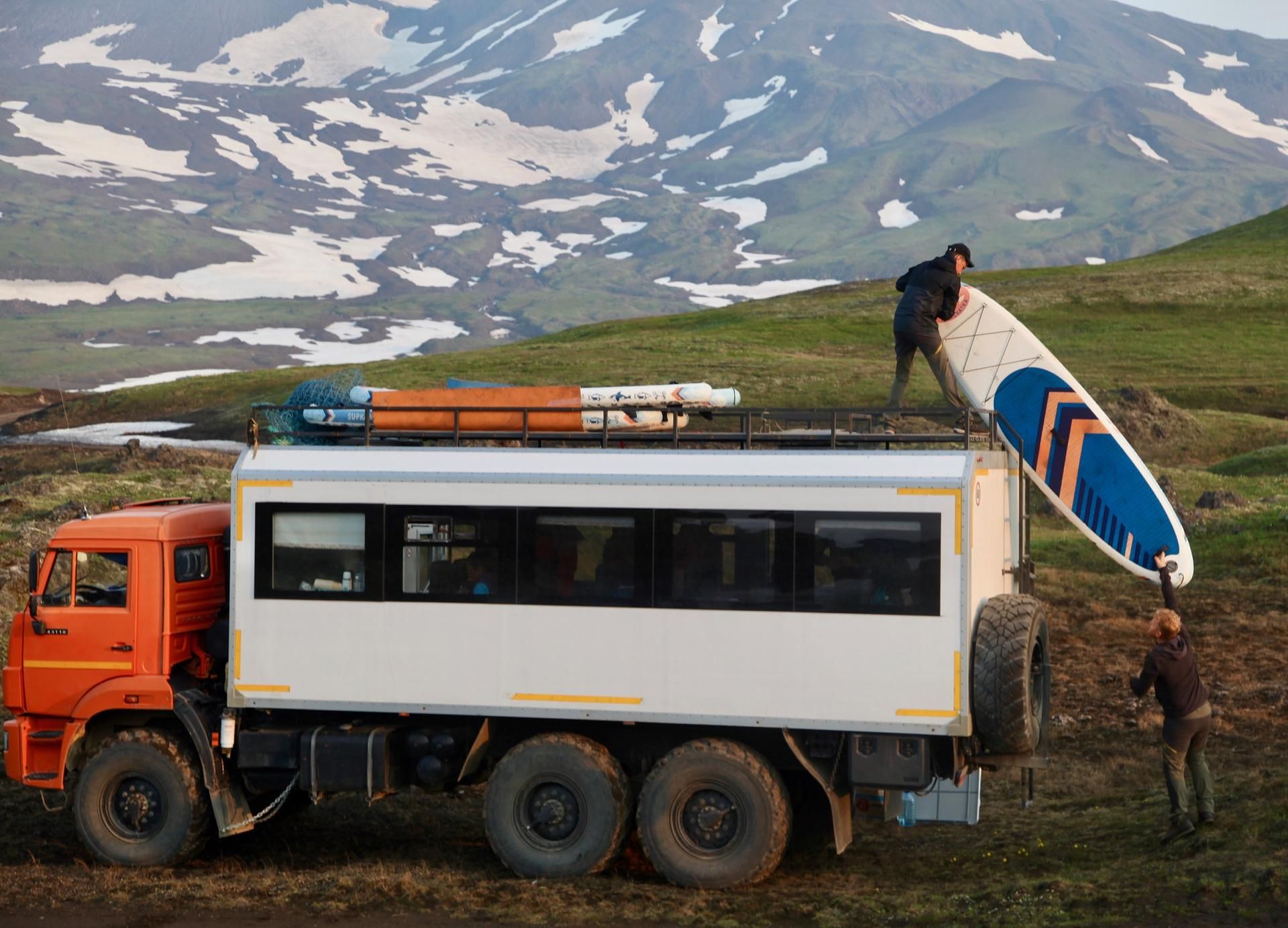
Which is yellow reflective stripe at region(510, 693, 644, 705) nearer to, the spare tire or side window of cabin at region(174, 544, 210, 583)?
the spare tire

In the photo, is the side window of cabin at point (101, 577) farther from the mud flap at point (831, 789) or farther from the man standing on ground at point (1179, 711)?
the man standing on ground at point (1179, 711)

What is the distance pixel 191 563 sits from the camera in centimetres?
1502

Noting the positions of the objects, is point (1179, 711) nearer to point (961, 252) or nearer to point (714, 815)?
point (714, 815)

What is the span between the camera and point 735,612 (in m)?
13.4

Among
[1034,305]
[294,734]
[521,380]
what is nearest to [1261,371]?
[1034,305]

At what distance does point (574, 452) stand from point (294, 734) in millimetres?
3791

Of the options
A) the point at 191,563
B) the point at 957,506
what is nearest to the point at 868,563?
the point at 957,506

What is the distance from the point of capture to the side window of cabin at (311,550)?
46.8 feet

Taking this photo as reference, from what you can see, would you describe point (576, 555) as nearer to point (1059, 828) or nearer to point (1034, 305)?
point (1059, 828)

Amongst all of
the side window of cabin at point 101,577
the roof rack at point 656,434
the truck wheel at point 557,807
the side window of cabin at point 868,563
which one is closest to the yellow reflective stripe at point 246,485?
the roof rack at point 656,434

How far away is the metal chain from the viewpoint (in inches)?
574

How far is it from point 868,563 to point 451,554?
3.81 metres

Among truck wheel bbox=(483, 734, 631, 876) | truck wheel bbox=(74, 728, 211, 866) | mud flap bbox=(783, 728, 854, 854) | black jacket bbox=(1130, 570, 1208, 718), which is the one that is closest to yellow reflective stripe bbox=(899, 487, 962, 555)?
mud flap bbox=(783, 728, 854, 854)

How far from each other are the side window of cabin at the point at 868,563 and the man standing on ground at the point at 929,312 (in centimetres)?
410
